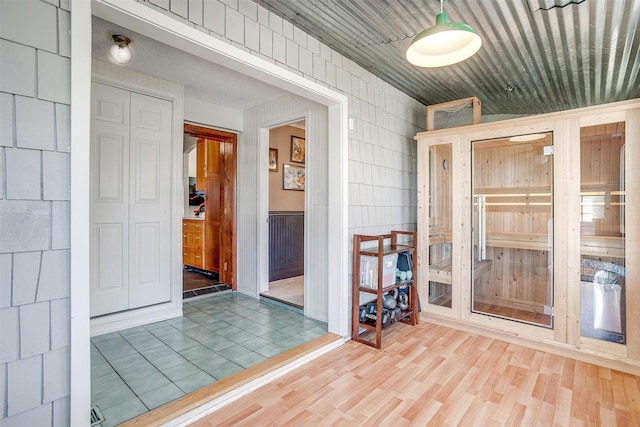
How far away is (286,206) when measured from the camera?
538 cm

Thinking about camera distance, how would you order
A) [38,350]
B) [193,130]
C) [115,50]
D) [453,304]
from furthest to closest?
[193,130] < [453,304] < [115,50] < [38,350]

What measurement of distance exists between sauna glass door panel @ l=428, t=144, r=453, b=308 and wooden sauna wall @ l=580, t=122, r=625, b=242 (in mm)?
1129

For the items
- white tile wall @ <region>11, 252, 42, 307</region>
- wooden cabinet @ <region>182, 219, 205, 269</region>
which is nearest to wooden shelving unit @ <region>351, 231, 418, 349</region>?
white tile wall @ <region>11, 252, 42, 307</region>

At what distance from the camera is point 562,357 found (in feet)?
9.11

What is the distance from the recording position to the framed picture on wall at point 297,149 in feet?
17.8

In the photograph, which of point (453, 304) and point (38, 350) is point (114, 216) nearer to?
point (38, 350)

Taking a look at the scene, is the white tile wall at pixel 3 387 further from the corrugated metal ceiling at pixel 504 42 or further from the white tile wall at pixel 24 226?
the corrugated metal ceiling at pixel 504 42

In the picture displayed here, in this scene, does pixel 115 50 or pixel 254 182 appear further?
pixel 254 182

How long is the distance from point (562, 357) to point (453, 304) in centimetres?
98

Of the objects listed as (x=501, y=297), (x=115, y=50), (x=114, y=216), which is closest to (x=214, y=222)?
(x=114, y=216)

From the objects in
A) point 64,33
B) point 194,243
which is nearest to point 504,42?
point 64,33

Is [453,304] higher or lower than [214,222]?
lower

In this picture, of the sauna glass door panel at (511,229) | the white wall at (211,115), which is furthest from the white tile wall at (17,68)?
the sauna glass door panel at (511,229)

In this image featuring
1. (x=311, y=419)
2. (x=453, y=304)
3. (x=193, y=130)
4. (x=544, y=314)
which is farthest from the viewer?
(x=193, y=130)
